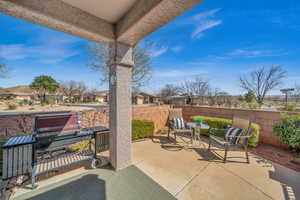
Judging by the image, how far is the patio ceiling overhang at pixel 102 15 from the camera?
132 centimetres

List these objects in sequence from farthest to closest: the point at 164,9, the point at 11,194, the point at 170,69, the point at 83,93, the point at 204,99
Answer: the point at 83,93 < the point at 170,69 < the point at 204,99 < the point at 11,194 < the point at 164,9

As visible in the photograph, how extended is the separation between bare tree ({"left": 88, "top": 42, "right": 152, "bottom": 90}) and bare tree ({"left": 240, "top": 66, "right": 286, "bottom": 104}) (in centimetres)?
1520

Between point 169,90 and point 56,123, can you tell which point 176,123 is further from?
point 169,90

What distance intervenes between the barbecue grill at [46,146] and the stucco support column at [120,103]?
52cm

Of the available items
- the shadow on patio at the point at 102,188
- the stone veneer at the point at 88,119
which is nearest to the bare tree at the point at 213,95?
the stone veneer at the point at 88,119

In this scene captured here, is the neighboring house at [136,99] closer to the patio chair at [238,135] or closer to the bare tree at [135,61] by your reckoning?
the bare tree at [135,61]

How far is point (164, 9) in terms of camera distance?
50.8 inches

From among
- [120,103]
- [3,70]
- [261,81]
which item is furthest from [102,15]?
[261,81]

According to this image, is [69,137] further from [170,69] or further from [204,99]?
[170,69]

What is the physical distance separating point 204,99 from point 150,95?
54.8ft

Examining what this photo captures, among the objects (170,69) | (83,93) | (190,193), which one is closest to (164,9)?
(190,193)

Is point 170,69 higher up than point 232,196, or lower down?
higher up

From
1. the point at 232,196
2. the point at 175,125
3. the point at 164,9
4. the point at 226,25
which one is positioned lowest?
the point at 232,196

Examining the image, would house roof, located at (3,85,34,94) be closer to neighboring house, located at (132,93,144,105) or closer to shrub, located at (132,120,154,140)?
neighboring house, located at (132,93,144,105)
